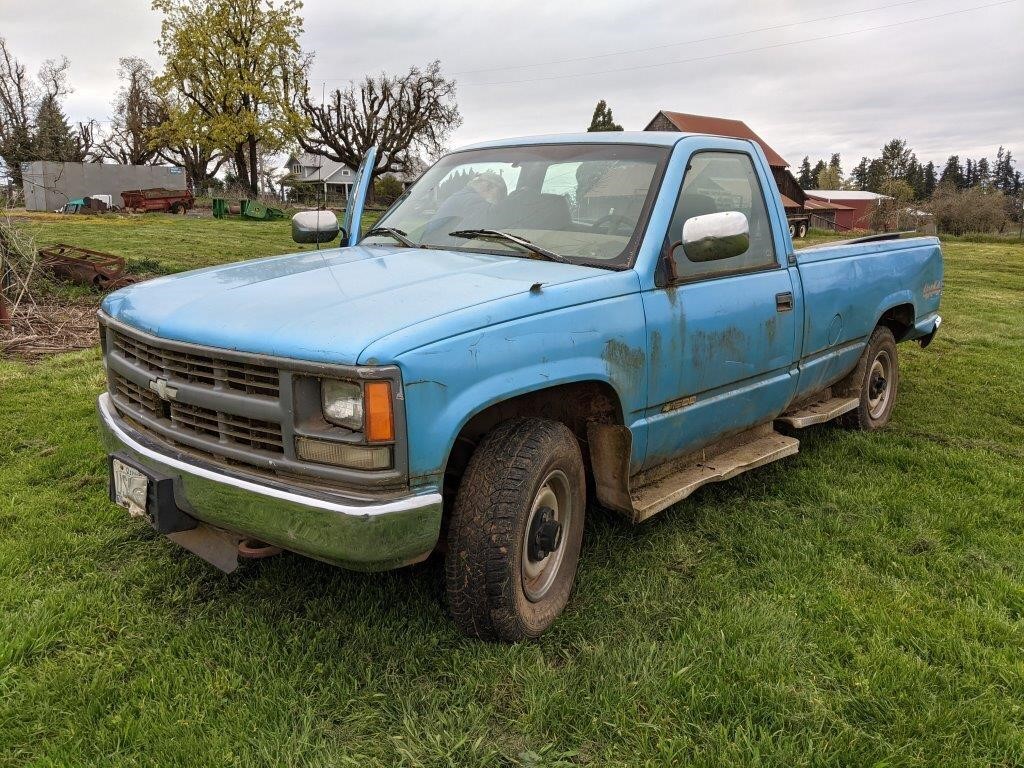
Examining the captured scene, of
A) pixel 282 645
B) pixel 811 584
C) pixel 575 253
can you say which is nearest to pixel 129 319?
pixel 282 645

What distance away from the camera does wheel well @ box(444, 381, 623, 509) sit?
2.69m

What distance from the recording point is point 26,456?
4.39m

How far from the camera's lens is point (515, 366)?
2.50 meters

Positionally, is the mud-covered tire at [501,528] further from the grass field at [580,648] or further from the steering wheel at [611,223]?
the steering wheel at [611,223]

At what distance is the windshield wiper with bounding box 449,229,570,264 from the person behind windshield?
7 cm

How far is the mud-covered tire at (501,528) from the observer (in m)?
2.51

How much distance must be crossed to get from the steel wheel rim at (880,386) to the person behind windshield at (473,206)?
306 cm

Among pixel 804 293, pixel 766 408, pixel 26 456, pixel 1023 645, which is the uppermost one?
pixel 804 293

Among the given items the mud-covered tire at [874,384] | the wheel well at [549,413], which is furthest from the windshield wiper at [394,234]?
the mud-covered tire at [874,384]

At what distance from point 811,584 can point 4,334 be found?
7.31 metres

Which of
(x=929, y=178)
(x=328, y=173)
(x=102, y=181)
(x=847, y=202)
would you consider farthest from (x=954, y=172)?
(x=102, y=181)

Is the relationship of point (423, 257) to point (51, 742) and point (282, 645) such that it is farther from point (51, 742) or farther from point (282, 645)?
point (51, 742)

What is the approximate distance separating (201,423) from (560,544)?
1.38 m

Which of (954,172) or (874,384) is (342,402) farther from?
(954,172)
